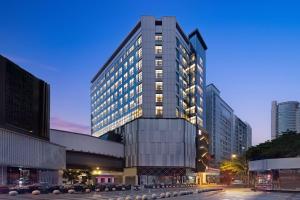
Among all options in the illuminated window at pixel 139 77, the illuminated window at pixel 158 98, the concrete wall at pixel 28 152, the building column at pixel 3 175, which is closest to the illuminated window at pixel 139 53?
the illuminated window at pixel 139 77

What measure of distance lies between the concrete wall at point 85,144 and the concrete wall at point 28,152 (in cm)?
2430

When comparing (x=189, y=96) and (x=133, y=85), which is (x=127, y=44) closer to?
(x=133, y=85)

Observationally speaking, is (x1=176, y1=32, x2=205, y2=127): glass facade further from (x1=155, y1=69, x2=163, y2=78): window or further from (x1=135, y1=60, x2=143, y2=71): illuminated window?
(x1=135, y1=60, x2=143, y2=71): illuminated window

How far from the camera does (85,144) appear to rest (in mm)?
138875

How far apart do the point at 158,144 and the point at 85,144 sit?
29.9 meters

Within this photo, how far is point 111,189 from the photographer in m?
92.0

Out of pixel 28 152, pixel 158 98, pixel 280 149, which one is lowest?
pixel 280 149

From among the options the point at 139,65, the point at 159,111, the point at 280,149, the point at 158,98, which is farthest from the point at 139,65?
the point at 280,149

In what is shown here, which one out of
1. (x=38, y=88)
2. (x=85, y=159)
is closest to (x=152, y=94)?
(x=85, y=159)

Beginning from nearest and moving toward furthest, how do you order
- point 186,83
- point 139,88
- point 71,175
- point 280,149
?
point 280,149, point 71,175, point 139,88, point 186,83

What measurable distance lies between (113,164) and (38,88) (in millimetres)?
67817

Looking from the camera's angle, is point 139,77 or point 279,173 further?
point 139,77

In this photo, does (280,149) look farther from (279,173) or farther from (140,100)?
(140,100)

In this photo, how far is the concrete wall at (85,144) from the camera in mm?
126375
